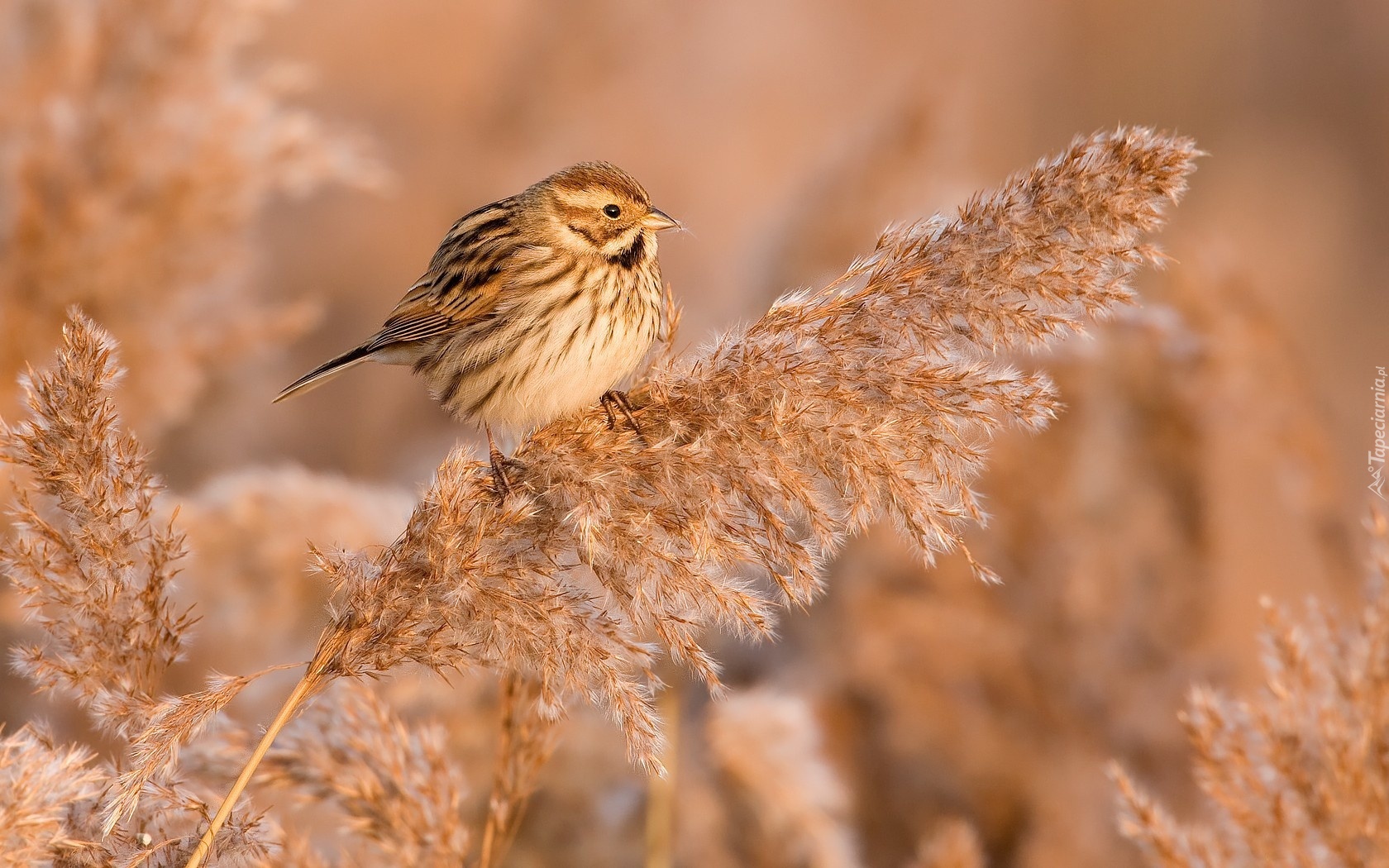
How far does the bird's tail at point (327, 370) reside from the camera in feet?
7.99

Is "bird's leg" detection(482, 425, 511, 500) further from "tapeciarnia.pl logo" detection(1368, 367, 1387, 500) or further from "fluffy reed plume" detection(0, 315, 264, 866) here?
"tapeciarnia.pl logo" detection(1368, 367, 1387, 500)

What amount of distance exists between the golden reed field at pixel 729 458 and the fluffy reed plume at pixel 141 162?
0.4 inches

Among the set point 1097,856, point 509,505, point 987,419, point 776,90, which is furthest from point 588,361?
point 776,90

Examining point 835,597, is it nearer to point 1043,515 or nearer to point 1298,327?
point 1043,515

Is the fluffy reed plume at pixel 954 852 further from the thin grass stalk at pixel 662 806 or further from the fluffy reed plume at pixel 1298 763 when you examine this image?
the thin grass stalk at pixel 662 806

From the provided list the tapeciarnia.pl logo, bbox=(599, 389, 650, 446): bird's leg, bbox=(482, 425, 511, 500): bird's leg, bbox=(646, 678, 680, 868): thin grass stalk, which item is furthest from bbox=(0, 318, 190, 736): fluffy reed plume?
the tapeciarnia.pl logo

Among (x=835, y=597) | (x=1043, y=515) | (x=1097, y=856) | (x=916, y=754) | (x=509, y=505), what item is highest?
(x=1043, y=515)

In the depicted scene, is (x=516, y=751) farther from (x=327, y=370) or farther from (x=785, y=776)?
(x=327, y=370)

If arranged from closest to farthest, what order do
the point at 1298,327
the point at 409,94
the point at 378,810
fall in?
the point at 378,810
the point at 1298,327
the point at 409,94

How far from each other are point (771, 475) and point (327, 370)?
1.24 m

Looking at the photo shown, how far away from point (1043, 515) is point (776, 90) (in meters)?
3.45

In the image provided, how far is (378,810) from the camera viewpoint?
68.9 inches

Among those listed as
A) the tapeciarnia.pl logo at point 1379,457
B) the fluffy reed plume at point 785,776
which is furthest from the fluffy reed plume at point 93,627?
the tapeciarnia.pl logo at point 1379,457

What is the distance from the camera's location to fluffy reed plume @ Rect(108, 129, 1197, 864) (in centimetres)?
150
